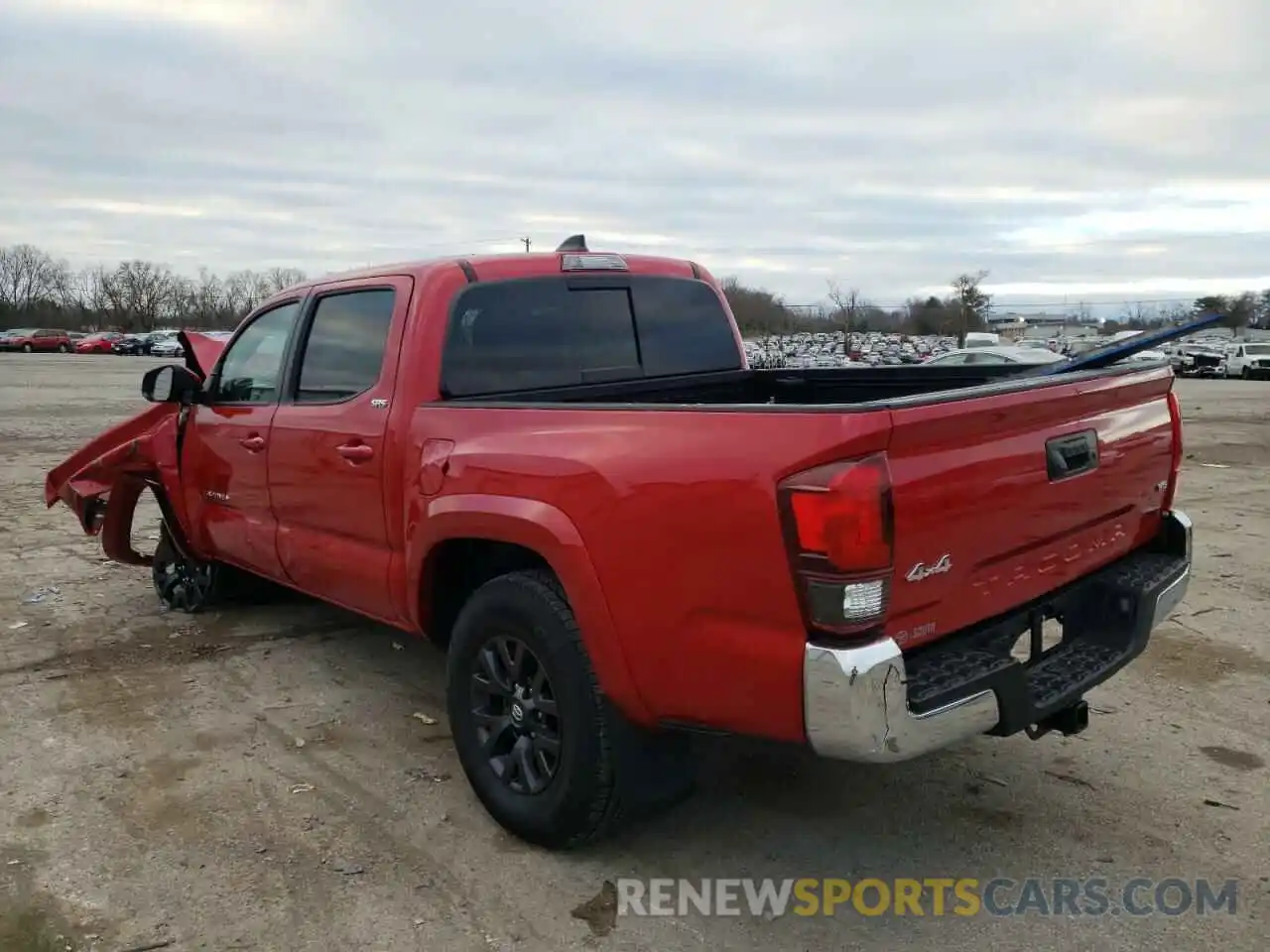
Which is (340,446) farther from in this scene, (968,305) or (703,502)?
(968,305)

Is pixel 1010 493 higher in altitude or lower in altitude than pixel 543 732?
higher

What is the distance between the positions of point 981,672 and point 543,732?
1.39 meters

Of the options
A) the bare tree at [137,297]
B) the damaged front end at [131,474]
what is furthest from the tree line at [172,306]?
the damaged front end at [131,474]

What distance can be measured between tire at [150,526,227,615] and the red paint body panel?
232 cm

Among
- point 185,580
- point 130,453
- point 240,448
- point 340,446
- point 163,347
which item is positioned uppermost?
point 340,446

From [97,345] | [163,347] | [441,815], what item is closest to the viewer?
[441,815]

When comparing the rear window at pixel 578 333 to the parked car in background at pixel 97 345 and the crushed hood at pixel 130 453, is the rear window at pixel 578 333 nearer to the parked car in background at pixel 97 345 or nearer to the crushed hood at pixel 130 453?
the crushed hood at pixel 130 453

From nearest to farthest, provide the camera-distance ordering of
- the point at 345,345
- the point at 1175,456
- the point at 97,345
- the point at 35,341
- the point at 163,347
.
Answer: the point at 1175,456 < the point at 345,345 < the point at 163,347 < the point at 35,341 < the point at 97,345

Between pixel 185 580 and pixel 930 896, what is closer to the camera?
pixel 930 896

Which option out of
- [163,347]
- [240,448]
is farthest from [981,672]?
[163,347]

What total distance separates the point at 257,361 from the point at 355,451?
1377mm

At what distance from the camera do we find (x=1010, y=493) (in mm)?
2918

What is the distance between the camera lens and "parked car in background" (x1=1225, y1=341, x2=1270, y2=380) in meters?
40.1

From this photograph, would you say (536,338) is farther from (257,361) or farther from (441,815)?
(441,815)
